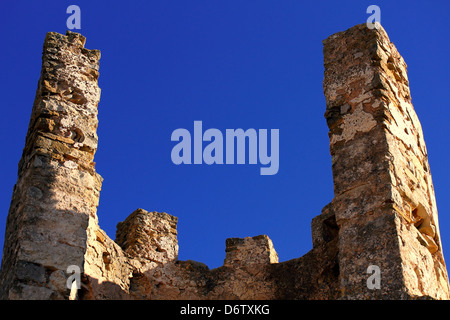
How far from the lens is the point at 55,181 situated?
8.10 metres

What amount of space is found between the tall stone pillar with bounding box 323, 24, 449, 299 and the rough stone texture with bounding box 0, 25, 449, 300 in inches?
0.5

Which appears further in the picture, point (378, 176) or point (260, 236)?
point (260, 236)

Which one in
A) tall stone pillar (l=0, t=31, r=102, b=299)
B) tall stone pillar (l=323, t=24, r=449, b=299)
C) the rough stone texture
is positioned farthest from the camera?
tall stone pillar (l=323, t=24, r=449, b=299)

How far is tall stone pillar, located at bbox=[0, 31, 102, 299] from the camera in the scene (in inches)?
295

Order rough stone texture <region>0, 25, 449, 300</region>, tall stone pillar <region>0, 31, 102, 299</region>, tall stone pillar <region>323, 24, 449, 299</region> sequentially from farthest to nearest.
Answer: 1. tall stone pillar <region>323, 24, 449, 299</region>
2. rough stone texture <region>0, 25, 449, 300</region>
3. tall stone pillar <region>0, 31, 102, 299</region>

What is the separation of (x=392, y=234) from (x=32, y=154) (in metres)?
3.68

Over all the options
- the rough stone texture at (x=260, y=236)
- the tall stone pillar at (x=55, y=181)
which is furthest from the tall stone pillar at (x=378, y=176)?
the tall stone pillar at (x=55, y=181)

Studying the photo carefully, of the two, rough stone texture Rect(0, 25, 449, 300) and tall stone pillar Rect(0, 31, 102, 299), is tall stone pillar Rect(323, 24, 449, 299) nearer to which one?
rough stone texture Rect(0, 25, 449, 300)

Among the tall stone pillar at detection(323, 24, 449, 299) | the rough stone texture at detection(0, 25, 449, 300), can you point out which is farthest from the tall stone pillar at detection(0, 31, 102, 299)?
the tall stone pillar at detection(323, 24, 449, 299)

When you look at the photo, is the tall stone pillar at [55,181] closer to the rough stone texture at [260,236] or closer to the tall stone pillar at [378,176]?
the rough stone texture at [260,236]

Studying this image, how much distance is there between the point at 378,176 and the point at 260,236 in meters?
2.97

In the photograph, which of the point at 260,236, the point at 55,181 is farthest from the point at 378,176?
the point at 55,181

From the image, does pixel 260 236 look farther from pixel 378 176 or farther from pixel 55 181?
pixel 55 181
